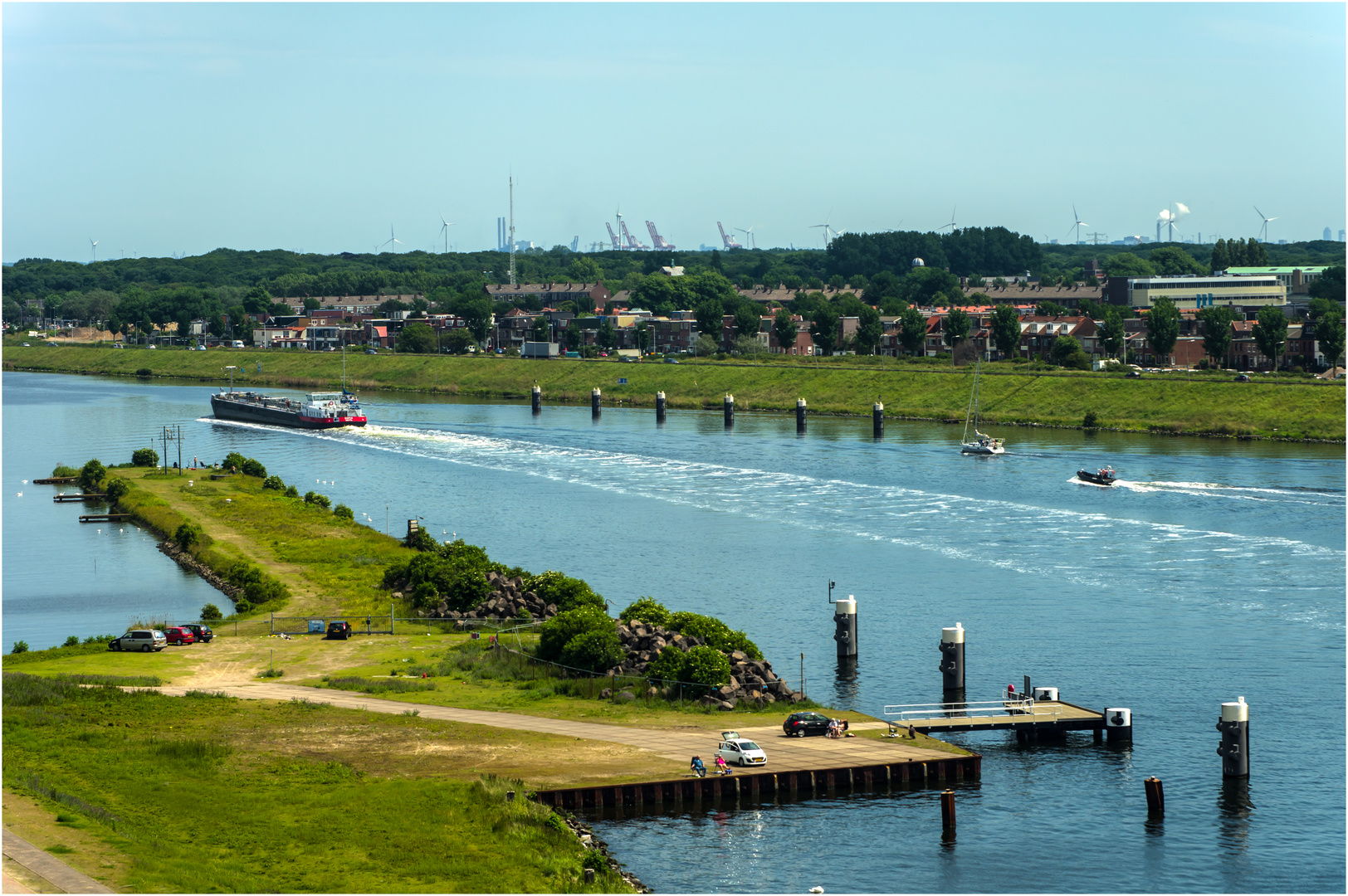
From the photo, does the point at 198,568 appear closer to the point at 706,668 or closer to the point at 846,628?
Result: the point at 846,628

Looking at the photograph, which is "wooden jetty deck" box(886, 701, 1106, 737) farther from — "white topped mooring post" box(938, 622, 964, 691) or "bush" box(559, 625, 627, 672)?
"bush" box(559, 625, 627, 672)

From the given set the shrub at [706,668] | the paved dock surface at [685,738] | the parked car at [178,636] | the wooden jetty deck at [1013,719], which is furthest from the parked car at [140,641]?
the wooden jetty deck at [1013,719]

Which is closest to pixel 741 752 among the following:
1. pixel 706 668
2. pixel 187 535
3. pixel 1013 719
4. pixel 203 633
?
pixel 706 668

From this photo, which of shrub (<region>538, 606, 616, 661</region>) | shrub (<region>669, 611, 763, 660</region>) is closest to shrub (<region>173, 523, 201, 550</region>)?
→ shrub (<region>538, 606, 616, 661</region>)

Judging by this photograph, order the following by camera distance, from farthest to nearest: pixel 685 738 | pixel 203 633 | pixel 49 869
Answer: pixel 203 633, pixel 685 738, pixel 49 869

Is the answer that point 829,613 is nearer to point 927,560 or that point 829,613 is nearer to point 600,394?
point 927,560

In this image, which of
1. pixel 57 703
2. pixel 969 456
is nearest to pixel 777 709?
pixel 57 703

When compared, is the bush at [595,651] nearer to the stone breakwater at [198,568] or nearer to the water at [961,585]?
the water at [961,585]
